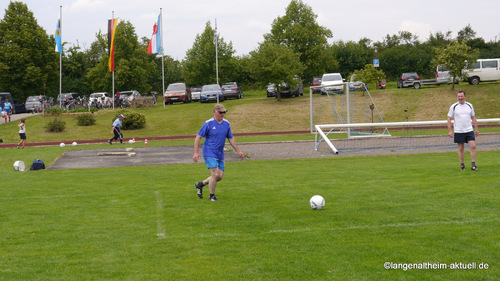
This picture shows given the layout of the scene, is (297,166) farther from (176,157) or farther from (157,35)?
(157,35)

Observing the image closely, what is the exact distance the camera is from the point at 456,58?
40.1 m

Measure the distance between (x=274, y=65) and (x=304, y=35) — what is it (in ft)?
56.4

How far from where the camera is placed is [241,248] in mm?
6266

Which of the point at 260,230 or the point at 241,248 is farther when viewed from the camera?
the point at 260,230

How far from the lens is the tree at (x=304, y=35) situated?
5781cm

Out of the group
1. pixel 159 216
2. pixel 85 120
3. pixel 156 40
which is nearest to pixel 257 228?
pixel 159 216

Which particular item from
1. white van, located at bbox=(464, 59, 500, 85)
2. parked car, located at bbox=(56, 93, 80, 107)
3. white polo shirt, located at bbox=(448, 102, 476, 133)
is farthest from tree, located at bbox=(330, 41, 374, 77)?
white polo shirt, located at bbox=(448, 102, 476, 133)

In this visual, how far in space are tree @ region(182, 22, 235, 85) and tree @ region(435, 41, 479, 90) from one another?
82.7 ft

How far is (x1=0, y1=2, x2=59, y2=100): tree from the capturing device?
5391 cm

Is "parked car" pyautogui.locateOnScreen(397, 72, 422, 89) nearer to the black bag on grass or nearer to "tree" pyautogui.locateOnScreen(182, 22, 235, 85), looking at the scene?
"tree" pyautogui.locateOnScreen(182, 22, 235, 85)

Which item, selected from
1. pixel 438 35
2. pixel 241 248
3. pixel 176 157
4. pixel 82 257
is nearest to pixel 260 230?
pixel 241 248

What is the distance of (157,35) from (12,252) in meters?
36.5

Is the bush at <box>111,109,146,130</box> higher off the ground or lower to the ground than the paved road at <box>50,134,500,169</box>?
higher

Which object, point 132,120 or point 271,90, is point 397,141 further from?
point 271,90
